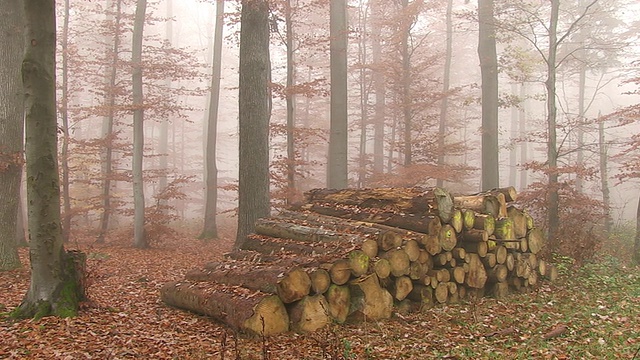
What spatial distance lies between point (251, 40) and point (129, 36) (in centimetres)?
2681

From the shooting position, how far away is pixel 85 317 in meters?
5.93

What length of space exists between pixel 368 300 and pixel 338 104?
8.76m

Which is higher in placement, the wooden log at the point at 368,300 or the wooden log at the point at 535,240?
the wooden log at the point at 535,240

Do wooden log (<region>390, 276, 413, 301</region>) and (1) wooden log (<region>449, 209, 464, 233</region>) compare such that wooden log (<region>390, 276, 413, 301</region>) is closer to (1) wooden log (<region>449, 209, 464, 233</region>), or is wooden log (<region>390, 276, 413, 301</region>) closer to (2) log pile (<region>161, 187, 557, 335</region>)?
(2) log pile (<region>161, 187, 557, 335</region>)

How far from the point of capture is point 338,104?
14273 mm

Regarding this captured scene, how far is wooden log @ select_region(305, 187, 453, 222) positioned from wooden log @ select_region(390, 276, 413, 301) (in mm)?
1234

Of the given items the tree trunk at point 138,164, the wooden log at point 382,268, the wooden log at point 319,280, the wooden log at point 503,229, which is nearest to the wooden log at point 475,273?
the wooden log at point 503,229

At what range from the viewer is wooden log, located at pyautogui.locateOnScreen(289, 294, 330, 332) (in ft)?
19.4

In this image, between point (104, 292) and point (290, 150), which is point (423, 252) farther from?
point (290, 150)

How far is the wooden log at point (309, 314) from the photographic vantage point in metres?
5.92

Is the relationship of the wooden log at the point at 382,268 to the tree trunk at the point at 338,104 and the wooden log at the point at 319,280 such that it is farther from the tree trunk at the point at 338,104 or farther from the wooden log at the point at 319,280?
the tree trunk at the point at 338,104

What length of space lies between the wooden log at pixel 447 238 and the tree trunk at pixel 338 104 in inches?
253

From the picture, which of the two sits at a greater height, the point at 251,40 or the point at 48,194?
the point at 251,40

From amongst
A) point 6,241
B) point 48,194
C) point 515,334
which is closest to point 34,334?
point 48,194
